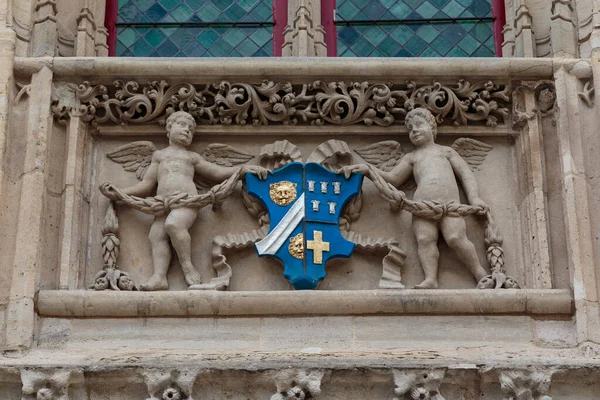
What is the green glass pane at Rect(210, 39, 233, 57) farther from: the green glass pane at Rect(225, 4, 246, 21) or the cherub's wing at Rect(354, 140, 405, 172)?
the cherub's wing at Rect(354, 140, 405, 172)

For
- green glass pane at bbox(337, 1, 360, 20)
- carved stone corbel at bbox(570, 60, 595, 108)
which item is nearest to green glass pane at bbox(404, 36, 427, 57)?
green glass pane at bbox(337, 1, 360, 20)

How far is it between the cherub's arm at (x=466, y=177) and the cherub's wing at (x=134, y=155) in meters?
1.92

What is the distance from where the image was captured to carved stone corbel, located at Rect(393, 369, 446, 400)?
958 cm

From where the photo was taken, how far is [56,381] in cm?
960

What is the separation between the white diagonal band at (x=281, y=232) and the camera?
10453 millimetres

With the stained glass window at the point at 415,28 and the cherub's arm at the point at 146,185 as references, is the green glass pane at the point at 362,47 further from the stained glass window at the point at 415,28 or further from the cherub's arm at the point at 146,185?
the cherub's arm at the point at 146,185

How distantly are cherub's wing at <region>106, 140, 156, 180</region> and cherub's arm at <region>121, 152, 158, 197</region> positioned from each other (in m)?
0.18

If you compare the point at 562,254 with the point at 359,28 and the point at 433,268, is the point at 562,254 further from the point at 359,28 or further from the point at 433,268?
the point at 359,28

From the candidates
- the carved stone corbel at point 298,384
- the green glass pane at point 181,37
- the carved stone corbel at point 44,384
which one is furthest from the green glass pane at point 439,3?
the carved stone corbel at point 44,384

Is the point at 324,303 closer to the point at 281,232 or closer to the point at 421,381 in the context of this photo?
the point at 281,232

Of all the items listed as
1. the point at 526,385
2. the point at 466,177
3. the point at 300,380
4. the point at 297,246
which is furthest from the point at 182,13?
the point at 526,385

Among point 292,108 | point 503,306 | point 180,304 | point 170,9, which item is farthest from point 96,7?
point 503,306

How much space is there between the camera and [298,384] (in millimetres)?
9602

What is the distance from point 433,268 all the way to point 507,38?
6.64ft
